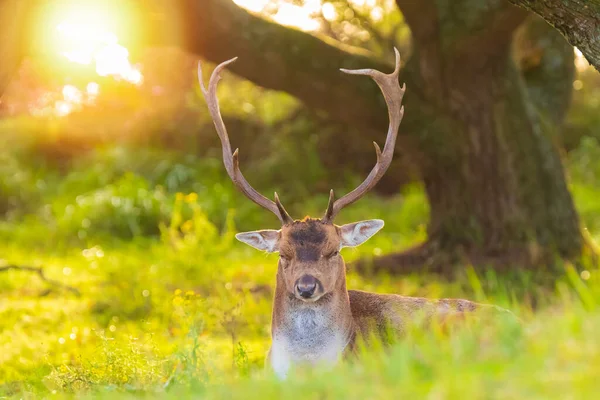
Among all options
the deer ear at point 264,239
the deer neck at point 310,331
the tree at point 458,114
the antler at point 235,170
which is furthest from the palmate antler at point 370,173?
the tree at point 458,114

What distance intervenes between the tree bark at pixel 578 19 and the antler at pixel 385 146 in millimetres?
859

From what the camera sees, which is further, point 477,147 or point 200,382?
point 477,147

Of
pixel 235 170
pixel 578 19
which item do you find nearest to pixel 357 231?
pixel 235 170

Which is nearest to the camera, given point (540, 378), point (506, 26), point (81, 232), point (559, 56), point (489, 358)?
point (540, 378)

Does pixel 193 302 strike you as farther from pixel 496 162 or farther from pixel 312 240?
pixel 496 162

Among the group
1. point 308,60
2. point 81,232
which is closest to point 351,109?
point 308,60

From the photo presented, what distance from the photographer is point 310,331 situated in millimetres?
4832

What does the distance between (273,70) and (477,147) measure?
2.00 metres

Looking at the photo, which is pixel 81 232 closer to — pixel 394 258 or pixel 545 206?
pixel 394 258

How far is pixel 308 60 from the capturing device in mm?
8562

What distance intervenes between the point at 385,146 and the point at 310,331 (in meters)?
1.26

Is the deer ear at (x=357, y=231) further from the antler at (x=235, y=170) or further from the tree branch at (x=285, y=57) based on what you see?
the tree branch at (x=285, y=57)

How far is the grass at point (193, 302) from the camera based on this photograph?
3.05m

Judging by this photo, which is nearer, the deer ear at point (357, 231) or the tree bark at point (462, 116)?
the deer ear at point (357, 231)
